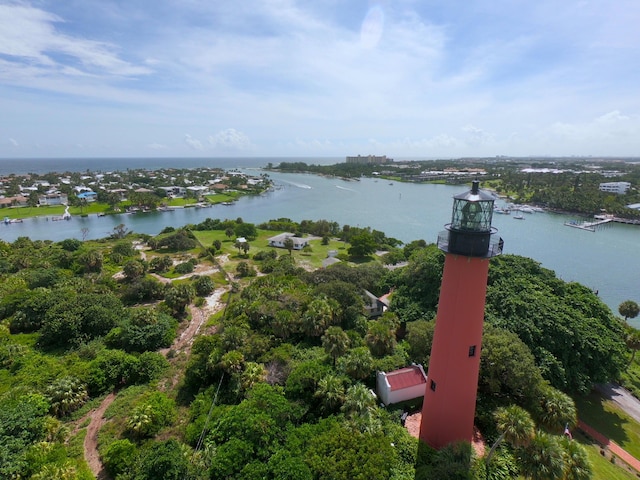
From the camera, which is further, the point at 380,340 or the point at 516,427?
the point at 380,340

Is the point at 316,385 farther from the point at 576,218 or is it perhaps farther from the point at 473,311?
the point at 576,218

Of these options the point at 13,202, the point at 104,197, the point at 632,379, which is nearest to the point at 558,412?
the point at 632,379

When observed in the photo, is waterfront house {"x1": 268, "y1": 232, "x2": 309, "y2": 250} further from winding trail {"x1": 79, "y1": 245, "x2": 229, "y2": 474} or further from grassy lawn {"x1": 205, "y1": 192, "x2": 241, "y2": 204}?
grassy lawn {"x1": 205, "y1": 192, "x2": 241, "y2": 204}

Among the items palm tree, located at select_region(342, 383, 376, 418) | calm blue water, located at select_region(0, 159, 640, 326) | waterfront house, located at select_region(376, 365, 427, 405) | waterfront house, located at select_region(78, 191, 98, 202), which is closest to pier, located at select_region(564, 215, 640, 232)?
calm blue water, located at select_region(0, 159, 640, 326)

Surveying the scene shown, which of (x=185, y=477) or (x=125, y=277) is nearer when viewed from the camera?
(x=185, y=477)

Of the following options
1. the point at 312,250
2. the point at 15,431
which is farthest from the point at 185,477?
the point at 312,250

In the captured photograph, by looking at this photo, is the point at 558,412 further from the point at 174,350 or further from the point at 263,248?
the point at 263,248

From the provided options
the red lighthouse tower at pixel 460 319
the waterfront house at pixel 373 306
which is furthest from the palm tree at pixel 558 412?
the waterfront house at pixel 373 306
